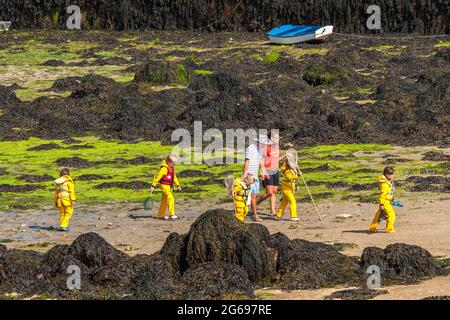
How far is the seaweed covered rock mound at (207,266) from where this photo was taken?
1939 centimetres

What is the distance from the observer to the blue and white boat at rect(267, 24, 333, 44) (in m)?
65.4

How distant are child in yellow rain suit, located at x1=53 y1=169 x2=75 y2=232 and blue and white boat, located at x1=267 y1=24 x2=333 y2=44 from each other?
41.1 metres

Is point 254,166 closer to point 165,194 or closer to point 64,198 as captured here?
point 165,194

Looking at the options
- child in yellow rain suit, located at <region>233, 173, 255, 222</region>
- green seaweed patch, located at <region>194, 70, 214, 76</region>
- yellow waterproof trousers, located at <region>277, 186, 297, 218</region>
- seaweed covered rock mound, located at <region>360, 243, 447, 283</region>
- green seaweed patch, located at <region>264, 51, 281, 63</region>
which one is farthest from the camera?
green seaweed patch, located at <region>264, 51, 281, 63</region>

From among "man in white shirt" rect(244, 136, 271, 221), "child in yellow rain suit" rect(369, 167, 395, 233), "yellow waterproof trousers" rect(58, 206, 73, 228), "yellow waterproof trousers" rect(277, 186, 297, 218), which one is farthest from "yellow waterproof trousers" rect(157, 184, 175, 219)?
"child in yellow rain suit" rect(369, 167, 395, 233)

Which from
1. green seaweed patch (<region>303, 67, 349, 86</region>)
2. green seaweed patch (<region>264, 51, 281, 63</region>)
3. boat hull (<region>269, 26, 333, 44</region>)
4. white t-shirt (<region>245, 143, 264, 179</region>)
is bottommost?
white t-shirt (<region>245, 143, 264, 179</region>)

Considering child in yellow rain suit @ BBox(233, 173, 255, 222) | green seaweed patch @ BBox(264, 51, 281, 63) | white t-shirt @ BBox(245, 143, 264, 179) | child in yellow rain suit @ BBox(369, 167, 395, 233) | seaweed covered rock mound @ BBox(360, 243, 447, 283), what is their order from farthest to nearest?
green seaweed patch @ BBox(264, 51, 281, 63) < white t-shirt @ BBox(245, 143, 264, 179) < child in yellow rain suit @ BBox(233, 173, 255, 222) < child in yellow rain suit @ BBox(369, 167, 395, 233) < seaweed covered rock mound @ BBox(360, 243, 447, 283)

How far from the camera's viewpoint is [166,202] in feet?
86.8

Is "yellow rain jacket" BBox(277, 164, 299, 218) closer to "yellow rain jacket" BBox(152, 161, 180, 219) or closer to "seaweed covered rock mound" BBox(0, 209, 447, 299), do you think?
"yellow rain jacket" BBox(152, 161, 180, 219)

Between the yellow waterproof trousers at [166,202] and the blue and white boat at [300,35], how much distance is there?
39763 mm

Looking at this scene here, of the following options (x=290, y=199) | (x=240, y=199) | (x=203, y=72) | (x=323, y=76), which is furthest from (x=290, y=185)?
(x=203, y=72)

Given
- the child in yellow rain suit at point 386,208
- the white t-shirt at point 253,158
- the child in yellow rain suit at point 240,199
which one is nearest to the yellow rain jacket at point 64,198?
the child in yellow rain suit at point 240,199

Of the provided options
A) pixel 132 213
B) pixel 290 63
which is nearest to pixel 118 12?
pixel 290 63

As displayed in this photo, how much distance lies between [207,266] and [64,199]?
21.3ft
